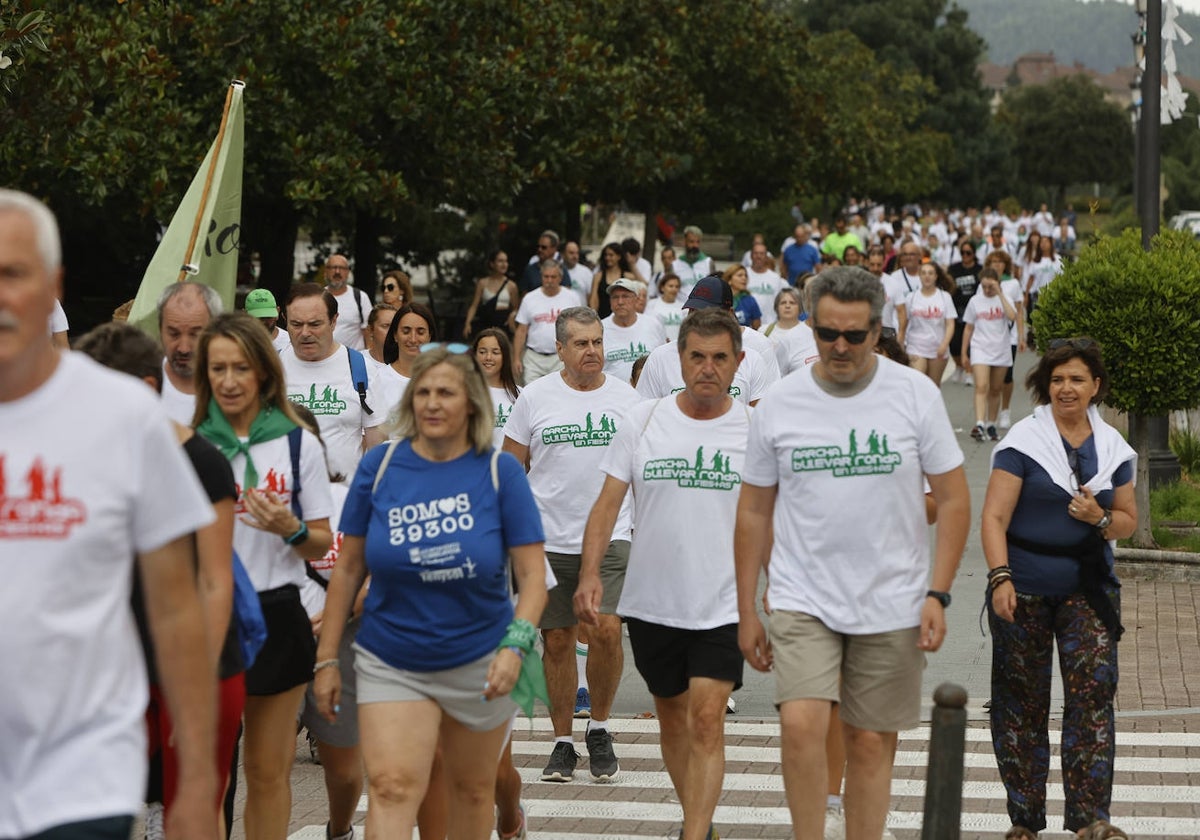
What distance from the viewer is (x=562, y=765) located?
8102 millimetres

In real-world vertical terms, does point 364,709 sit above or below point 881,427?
below

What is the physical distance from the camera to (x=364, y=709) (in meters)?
5.52

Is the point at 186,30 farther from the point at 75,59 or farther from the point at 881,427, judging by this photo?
the point at 881,427

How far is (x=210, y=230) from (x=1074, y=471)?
4.17 metres

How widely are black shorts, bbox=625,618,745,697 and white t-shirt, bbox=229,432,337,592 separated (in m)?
1.39

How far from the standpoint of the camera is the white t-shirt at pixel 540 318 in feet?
54.1

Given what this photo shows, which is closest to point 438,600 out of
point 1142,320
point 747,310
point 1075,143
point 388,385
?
point 388,385

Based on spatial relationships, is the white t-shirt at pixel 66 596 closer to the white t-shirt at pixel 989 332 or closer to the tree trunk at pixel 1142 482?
the tree trunk at pixel 1142 482

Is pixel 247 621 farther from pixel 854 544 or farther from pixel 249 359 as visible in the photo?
pixel 854 544

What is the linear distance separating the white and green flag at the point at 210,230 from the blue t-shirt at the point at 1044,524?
384 cm

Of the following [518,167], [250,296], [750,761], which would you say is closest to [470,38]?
[518,167]

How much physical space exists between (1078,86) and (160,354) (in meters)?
127

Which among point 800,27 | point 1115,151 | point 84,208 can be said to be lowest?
point 84,208

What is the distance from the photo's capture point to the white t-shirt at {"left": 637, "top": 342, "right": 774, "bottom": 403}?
9633mm
